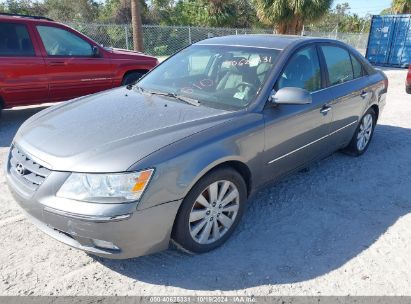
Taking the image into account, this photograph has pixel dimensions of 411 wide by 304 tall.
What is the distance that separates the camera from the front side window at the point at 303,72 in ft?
11.2

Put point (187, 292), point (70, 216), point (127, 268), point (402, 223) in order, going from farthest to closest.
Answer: point (402, 223), point (127, 268), point (187, 292), point (70, 216)

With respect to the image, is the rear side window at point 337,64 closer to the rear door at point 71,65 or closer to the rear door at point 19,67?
the rear door at point 71,65

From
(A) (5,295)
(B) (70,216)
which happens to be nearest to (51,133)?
(B) (70,216)

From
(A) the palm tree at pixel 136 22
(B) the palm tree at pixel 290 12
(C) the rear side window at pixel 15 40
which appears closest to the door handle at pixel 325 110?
(C) the rear side window at pixel 15 40

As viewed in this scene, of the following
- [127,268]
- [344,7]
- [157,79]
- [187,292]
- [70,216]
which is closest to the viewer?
[70,216]

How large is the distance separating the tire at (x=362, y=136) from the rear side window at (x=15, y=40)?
5195 millimetres

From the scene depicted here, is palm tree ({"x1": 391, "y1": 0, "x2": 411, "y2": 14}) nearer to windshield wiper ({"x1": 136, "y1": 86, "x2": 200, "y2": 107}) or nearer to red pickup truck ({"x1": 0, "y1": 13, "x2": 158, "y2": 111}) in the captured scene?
red pickup truck ({"x1": 0, "y1": 13, "x2": 158, "y2": 111})

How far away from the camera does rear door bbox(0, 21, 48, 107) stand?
562 cm

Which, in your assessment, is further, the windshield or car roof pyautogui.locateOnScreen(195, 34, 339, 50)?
car roof pyautogui.locateOnScreen(195, 34, 339, 50)

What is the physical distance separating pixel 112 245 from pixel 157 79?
205cm

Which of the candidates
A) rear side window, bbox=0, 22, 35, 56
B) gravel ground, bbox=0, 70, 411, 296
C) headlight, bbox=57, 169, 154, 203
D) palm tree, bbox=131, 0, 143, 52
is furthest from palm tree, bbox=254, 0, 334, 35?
headlight, bbox=57, 169, 154, 203

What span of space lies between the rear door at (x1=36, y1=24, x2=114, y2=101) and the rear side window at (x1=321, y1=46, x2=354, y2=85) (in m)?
4.18

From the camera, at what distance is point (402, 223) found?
343cm

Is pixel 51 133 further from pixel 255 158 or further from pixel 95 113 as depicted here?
pixel 255 158
